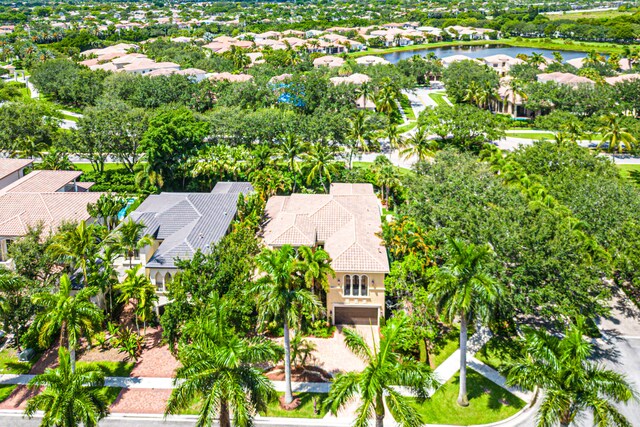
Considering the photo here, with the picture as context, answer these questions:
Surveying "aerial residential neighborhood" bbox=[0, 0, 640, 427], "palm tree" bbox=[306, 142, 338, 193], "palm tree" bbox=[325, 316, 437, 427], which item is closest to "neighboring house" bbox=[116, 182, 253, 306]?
"aerial residential neighborhood" bbox=[0, 0, 640, 427]

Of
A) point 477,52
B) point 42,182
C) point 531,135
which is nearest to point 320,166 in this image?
point 42,182

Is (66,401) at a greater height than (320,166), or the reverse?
(66,401)

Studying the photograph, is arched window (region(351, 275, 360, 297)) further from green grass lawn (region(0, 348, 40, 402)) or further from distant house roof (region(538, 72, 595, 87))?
distant house roof (region(538, 72, 595, 87))

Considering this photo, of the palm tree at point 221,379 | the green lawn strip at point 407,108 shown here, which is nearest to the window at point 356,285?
the palm tree at point 221,379

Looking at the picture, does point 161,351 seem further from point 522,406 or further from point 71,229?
point 522,406

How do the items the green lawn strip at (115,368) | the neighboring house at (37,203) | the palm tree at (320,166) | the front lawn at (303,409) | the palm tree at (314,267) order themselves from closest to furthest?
1. the front lawn at (303,409)
2. the palm tree at (314,267)
3. the green lawn strip at (115,368)
4. the neighboring house at (37,203)
5. the palm tree at (320,166)

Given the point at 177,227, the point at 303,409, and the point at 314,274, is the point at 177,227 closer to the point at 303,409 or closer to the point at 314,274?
the point at 314,274

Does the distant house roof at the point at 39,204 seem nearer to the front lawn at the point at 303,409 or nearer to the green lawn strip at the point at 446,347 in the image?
the front lawn at the point at 303,409
